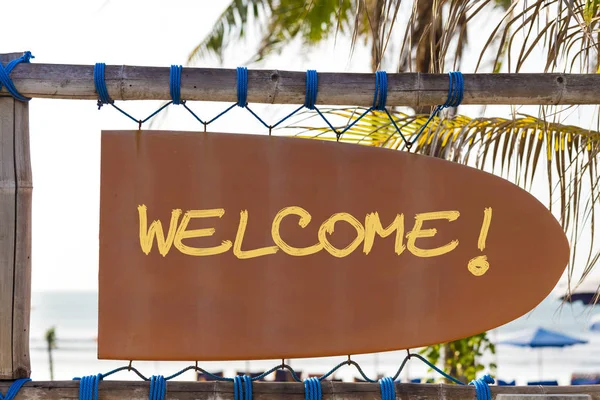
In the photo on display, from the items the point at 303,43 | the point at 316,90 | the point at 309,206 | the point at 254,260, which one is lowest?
the point at 254,260

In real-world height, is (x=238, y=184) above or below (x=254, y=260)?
above

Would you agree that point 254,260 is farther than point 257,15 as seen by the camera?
No

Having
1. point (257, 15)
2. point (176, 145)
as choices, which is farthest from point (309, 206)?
point (257, 15)

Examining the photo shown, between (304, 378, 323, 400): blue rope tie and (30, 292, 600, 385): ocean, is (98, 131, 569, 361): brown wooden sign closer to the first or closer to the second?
(304, 378, 323, 400): blue rope tie

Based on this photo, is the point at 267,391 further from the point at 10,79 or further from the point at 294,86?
the point at 10,79

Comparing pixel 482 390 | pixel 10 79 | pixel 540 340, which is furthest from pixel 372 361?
pixel 10 79

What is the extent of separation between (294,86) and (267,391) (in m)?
0.77

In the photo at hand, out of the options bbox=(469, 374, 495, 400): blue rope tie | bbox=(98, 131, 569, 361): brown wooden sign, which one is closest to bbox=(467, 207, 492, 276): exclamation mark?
bbox=(98, 131, 569, 361): brown wooden sign

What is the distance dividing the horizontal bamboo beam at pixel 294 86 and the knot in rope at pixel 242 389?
0.71 meters

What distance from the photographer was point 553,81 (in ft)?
6.07

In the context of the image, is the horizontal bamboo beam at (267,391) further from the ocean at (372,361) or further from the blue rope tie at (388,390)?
the ocean at (372,361)

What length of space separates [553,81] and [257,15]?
6549 mm

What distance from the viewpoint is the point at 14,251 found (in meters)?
1.70

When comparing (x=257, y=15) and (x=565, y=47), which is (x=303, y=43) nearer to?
(x=257, y=15)
